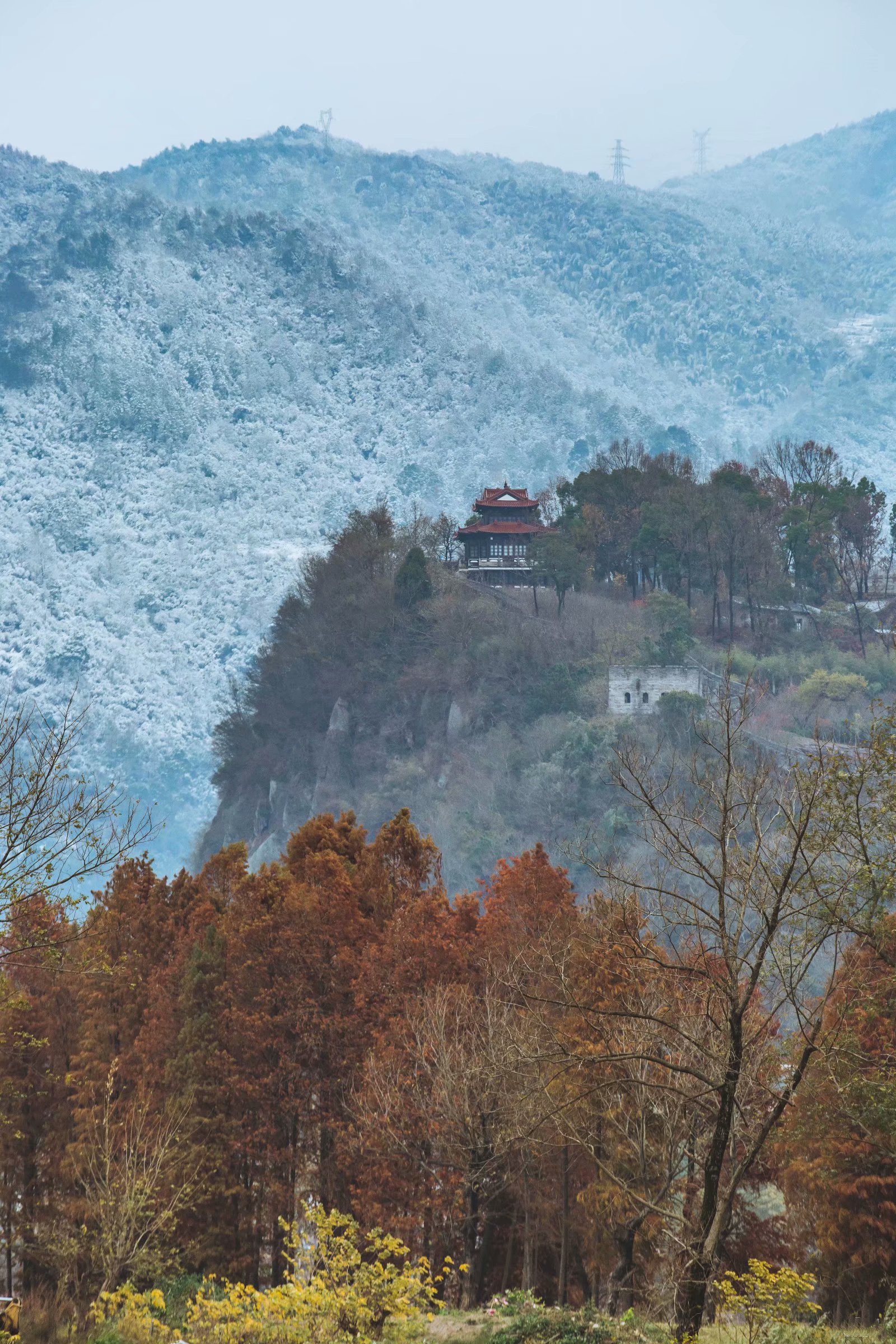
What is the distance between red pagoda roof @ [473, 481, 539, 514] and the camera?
3159 inches

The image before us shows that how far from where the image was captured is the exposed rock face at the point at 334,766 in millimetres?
74188

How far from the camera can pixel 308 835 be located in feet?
113

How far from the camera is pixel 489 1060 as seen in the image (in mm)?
20969

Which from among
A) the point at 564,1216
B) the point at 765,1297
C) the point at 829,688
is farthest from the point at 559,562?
the point at 765,1297

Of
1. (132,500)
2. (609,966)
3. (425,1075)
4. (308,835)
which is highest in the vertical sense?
(132,500)

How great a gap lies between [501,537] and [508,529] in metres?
0.57

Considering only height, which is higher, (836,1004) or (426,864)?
(426,864)

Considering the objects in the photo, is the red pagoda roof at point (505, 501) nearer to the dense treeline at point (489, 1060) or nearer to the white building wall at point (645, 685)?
the white building wall at point (645, 685)

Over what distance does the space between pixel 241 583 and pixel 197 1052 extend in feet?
401

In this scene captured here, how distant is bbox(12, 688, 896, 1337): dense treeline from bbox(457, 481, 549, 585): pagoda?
44.9 metres

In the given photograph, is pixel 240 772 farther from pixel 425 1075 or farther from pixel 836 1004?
pixel 836 1004

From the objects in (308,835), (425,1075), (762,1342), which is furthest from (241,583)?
(762,1342)

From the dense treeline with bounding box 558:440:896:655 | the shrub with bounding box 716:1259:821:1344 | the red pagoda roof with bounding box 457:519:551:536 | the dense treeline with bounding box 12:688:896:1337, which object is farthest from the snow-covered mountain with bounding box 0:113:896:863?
the shrub with bounding box 716:1259:821:1344

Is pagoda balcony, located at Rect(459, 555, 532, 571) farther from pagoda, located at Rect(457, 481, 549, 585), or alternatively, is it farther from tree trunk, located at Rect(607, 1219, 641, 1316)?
tree trunk, located at Rect(607, 1219, 641, 1316)
